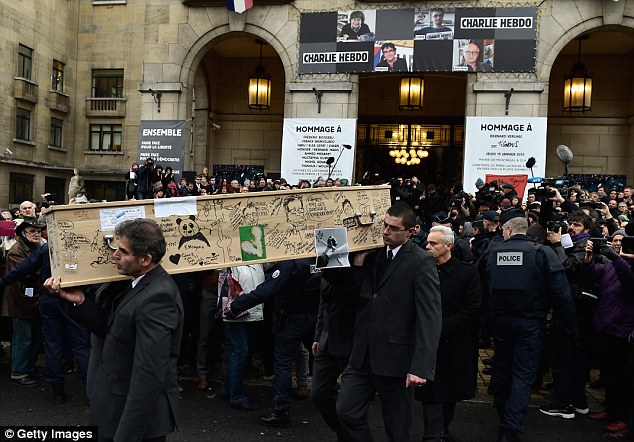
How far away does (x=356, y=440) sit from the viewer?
4367mm

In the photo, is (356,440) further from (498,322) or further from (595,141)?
(595,141)

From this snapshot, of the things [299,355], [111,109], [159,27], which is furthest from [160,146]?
[299,355]

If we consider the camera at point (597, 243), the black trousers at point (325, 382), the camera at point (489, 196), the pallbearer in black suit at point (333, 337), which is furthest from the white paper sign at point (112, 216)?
the camera at point (489, 196)

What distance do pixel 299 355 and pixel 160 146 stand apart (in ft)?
45.3

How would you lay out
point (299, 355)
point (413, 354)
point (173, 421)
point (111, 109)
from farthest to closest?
point (111, 109) → point (299, 355) → point (413, 354) → point (173, 421)

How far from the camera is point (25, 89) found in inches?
1012

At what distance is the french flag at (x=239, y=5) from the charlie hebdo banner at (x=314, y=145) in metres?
4.15

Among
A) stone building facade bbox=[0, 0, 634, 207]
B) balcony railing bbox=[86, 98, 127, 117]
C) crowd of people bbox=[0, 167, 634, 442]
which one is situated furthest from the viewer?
balcony railing bbox=[86, 98, 127, 117]

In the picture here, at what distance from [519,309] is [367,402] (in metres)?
2.08

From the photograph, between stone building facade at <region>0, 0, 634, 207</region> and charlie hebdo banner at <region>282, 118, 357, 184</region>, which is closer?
charlie hebdo banner at <region>282, 118, 357, 184</region>

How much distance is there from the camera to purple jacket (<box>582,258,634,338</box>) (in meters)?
5.70

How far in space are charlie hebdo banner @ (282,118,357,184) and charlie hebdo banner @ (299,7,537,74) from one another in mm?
1848

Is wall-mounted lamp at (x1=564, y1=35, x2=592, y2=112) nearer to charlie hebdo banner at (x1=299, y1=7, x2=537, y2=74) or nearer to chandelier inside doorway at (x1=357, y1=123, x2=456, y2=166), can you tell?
charlie hebdo banner at (x1=299, y1=7, x2=537, y2=74)

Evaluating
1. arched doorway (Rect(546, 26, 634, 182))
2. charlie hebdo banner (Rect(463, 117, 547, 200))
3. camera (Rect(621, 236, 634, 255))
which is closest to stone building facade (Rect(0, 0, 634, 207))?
arched doorway (Rect(546, 26, 634, 182))
